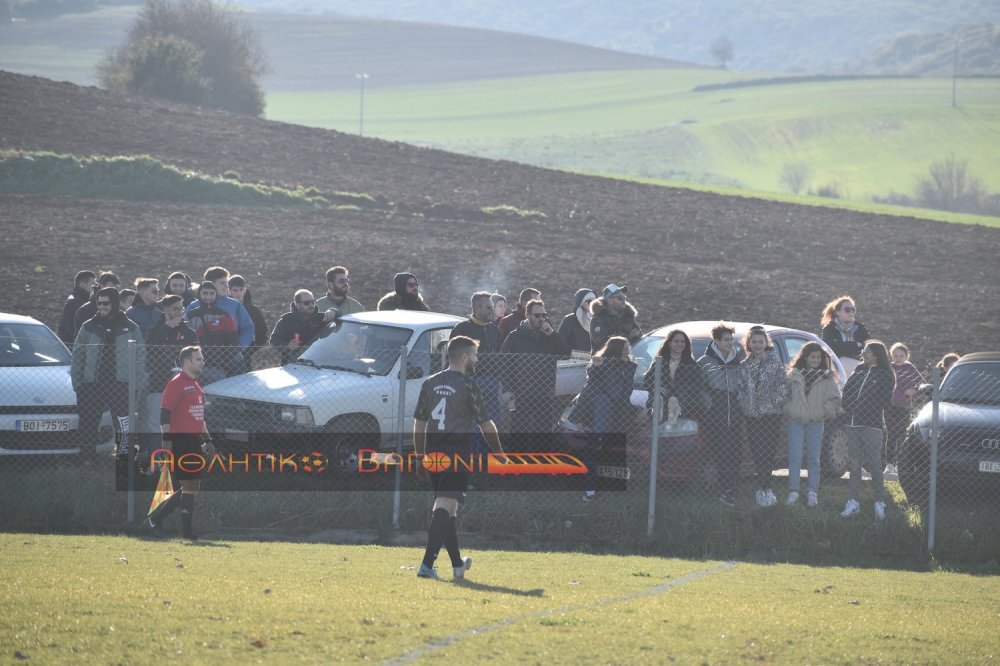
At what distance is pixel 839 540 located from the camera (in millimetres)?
11945

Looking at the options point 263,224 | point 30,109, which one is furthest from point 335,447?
point 30,109

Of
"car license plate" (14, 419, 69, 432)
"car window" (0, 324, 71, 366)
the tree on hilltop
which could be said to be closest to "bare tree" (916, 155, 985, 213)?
the tree on hilltop

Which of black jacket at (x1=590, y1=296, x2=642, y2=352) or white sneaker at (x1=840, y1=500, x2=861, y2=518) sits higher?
black jacket at (x1=590, y1=296, x2=642, y2=352)

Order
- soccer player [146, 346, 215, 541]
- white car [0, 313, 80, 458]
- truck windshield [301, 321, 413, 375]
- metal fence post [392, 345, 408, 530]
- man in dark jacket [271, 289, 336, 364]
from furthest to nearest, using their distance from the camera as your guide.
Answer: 1. man in dark jacket [271, 289, 336, 364]
2. truck windshield [301, 321, 413, 375]
3. white car [0, 313, 80, 458]
4. metal fence post [392, 345, 408, 530]
5. soccer player [146, 346, 215, 541]

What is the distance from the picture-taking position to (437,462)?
9.34 m

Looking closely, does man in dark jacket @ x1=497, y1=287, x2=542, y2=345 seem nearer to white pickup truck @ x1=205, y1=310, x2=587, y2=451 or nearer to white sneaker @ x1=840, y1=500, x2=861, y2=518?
white pickup truck @ x1=205, y1=310, x2=587, y2=451

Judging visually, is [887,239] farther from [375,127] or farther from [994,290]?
[375,127]

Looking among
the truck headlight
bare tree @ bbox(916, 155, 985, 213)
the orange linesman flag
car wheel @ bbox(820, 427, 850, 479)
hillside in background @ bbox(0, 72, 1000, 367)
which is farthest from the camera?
bare tree @ bbox(916, 155, 985, 213)

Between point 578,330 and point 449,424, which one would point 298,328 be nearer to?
point 578,330

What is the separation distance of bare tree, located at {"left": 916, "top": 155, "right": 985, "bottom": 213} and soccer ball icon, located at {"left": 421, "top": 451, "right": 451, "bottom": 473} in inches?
2389

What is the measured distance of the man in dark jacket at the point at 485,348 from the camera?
12.6 metres

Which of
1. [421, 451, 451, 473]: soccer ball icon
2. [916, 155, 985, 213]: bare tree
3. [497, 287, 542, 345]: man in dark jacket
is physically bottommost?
[421, 451, 451, 473]: soccer ball icon

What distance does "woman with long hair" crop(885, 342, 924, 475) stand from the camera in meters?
13.2

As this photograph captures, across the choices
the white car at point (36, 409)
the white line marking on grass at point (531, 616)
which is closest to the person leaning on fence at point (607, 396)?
the white line marking on grass at point (531, 616)
